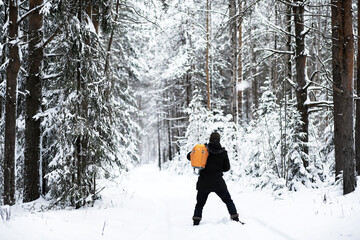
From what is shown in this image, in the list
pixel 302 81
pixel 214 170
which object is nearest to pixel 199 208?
pixel 214 170

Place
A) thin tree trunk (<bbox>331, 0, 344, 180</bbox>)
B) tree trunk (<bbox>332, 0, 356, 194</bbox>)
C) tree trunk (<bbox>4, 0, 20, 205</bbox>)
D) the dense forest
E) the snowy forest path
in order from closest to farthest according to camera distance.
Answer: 1. the snowy forest path
2. tree trunk (<bbox>332, 0, 356, 194</bbox>)
3. thin tree trunk (<bbox>331, 0, 344, 180</bbox>)
4. the dense forest
5. tree trunk (<bbox>4, 0, 20, 205</bbox>)

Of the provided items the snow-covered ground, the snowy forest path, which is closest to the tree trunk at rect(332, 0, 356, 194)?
the snow-covered ground

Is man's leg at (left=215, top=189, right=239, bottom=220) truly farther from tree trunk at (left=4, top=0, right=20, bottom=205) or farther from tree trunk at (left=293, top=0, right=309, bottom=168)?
tree trunk at (left=4, top=0, right=20, bottom=205)

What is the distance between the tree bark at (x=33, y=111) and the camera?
→ 7.95 meters

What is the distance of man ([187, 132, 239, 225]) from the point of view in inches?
219

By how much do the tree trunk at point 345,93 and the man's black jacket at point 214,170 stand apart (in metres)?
2.83

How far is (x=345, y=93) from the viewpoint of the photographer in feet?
19.9

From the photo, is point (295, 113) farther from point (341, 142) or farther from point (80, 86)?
point (80, 86)

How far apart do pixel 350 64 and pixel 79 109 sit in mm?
6793

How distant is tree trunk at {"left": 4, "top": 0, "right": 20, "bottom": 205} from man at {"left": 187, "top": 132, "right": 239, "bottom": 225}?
4.89 m

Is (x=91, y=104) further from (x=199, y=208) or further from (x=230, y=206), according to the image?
(x=230, y=206)

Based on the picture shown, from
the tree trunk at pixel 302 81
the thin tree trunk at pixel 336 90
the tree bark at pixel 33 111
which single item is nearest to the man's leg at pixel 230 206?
the thin tree trunk at pixel 336 90

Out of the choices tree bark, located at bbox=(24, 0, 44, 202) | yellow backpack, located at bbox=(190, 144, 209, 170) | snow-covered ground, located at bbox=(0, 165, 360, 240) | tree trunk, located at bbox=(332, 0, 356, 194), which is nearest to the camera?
snow-covered ground, located at bbox=(0, 165, 360, 240)

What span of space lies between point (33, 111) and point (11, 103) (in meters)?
1.32
